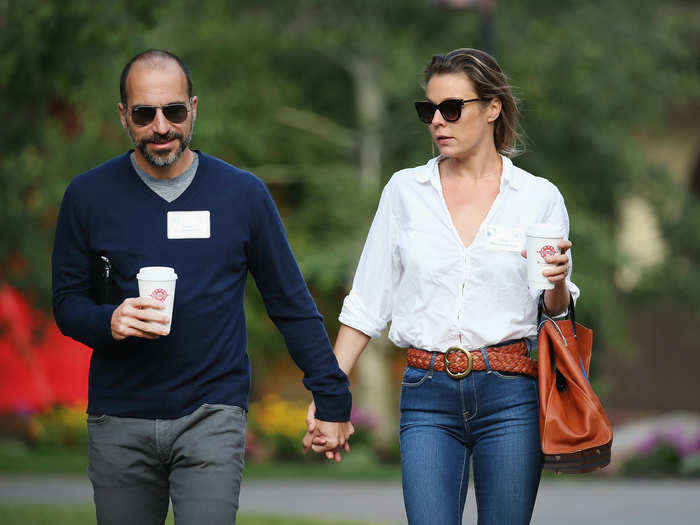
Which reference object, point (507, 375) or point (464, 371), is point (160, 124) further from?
point (507, 375)

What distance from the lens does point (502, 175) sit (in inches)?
190

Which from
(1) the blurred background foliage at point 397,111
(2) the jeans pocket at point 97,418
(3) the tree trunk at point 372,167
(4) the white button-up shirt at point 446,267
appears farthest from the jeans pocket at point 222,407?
(3) the tree trunk at point 372,167

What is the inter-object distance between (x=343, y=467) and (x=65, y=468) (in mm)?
3329

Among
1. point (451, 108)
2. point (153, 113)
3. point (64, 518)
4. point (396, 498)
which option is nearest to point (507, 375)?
point (451, 108)

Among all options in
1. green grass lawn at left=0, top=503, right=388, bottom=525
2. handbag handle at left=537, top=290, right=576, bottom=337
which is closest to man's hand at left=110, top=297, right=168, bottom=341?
handbag handle at left=537, top=290, right=576, bottom=337

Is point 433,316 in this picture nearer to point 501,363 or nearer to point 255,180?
point 501,363

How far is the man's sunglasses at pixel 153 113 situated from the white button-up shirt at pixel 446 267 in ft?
3.15

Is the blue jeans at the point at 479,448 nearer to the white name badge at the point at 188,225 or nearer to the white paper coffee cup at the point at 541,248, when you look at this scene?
the white paper coffee cup at the point at 541,248

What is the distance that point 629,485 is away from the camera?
13.5 metres

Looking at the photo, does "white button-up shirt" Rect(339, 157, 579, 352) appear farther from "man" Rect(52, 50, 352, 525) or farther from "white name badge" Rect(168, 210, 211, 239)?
"white name badge" Rect(168, 210, 211, 239)

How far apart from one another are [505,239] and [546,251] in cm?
29

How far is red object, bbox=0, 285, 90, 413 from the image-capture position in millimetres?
17828

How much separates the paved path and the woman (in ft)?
18.4

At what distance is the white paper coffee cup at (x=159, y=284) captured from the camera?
13.2 ft
